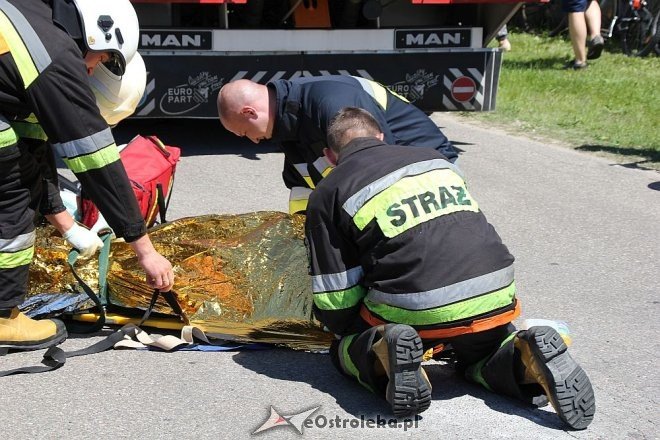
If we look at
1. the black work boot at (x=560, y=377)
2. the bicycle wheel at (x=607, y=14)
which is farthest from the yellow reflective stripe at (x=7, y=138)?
the bicycle wheel at (x=607, y=14)

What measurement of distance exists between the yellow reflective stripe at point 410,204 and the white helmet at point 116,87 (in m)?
1.15

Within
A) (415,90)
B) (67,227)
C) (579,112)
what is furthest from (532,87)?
(67,227)

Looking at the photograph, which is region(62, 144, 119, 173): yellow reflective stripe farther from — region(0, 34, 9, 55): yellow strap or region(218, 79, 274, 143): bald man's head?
region(218, 79, 274, 143): bald man's head

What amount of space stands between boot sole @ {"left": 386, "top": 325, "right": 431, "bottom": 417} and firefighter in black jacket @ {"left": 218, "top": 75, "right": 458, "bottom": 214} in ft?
3.76

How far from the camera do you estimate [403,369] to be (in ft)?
10.6

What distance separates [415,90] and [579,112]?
2593 millimetres

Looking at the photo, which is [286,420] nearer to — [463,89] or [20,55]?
[20,55]

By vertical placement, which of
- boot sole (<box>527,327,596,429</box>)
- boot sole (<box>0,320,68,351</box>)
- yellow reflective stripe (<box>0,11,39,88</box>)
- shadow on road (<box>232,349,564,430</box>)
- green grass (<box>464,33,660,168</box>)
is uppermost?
yellow reflective stripe (<box>0,11,39,88</box>)

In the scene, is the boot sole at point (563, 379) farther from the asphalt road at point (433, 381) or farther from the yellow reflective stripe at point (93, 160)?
the yellow reflective stripe at point (93, 160)

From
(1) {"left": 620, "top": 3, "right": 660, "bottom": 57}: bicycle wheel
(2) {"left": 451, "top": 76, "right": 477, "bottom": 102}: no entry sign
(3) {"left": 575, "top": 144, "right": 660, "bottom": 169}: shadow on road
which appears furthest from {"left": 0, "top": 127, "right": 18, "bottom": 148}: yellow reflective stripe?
(1) {"left": 620, "top": 3, "right": 660, "bottom": 57}: bicycle wheel

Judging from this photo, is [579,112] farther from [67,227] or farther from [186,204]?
[67,227]

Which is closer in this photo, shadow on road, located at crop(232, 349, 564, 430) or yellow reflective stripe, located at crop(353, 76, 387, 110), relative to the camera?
shadow on road, located at crop(232, 349, 564, 430)

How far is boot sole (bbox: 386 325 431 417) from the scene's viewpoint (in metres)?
3.21

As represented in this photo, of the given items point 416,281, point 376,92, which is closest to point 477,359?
point 416,281
